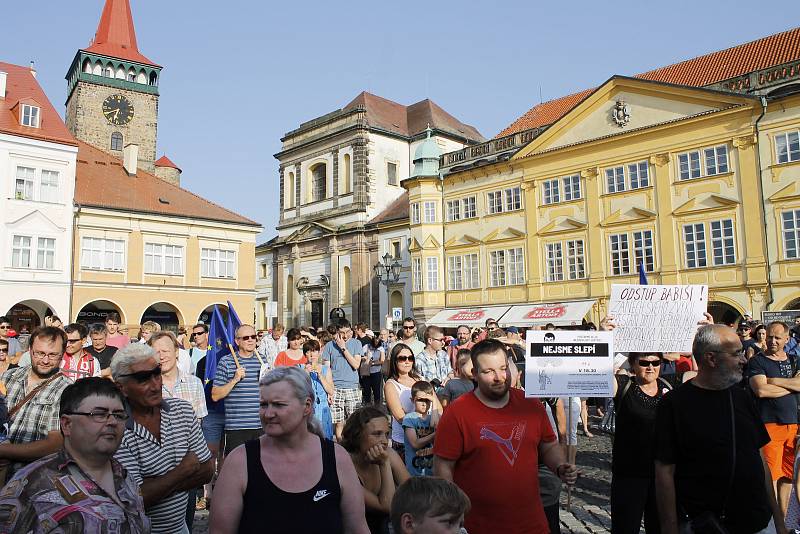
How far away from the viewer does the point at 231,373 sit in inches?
301

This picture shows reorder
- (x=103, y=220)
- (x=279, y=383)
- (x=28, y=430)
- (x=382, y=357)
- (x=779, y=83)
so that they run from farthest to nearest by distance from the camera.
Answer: (x=103, y=220) < (x=779, y=83) < (x=382, y=357) < (x=28, y=430) < (x=279, y=383)

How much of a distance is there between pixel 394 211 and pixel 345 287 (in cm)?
651

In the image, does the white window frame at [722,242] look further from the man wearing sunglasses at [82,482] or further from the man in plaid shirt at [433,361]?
the man wearing sunglasses at [82,482]

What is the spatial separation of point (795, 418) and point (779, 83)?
24760 mm

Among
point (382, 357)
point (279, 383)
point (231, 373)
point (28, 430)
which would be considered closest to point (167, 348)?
point (231, 373)

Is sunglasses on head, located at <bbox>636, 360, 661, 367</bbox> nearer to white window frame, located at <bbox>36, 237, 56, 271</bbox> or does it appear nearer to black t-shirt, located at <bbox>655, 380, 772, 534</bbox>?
black t-shirt, located at <bbox>655, 380, 772, 534</bbox>

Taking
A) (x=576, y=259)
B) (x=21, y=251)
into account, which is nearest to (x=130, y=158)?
(x=21, y=251)

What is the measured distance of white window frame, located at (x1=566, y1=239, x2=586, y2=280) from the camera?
3353cm

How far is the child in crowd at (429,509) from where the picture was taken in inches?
115

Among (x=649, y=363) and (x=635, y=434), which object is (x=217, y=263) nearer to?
(x=649, y=363)

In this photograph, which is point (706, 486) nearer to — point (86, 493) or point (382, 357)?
point (86, 493)

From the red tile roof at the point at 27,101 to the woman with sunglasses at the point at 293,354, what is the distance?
30.5m

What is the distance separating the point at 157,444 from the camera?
12.7 ft

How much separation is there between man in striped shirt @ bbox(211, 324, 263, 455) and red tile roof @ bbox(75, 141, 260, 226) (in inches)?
1307
